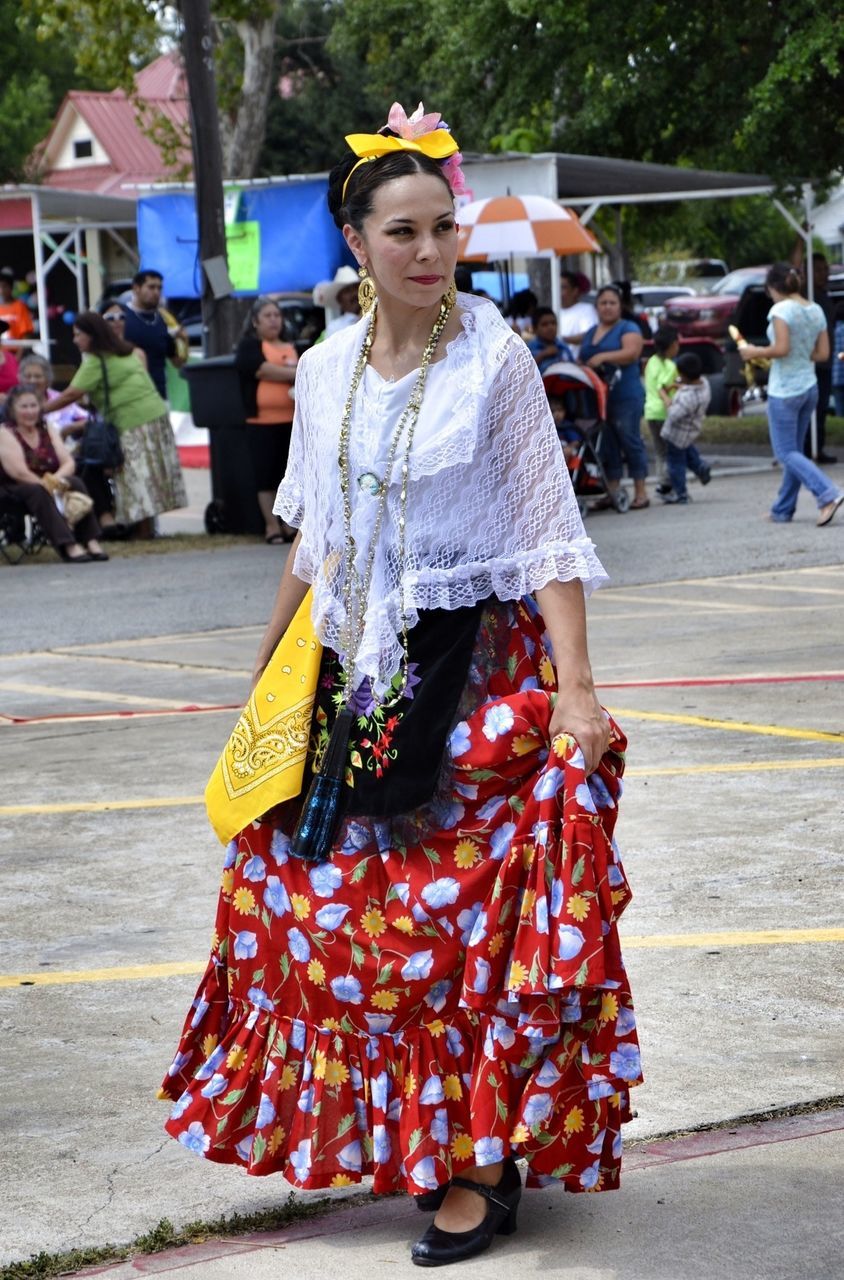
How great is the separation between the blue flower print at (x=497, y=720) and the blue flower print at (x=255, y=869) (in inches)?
19.2

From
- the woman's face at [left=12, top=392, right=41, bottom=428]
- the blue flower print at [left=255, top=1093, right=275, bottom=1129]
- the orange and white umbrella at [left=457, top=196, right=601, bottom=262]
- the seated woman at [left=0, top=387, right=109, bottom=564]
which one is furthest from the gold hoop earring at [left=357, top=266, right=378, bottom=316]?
the orange and white umbrella at [left=457, top=196, right=601, bottom=262]

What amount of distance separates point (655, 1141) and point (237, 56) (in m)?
39.4

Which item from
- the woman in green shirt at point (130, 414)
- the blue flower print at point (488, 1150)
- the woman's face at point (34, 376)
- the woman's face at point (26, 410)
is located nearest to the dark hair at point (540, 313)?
the woman in green shirt at point (130, 414)

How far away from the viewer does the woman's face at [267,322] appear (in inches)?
611

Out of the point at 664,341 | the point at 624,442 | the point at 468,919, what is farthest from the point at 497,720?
the point at 664,341

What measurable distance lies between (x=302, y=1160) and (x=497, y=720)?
31.7 inches

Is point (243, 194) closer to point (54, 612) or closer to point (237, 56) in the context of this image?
point (54, 612)

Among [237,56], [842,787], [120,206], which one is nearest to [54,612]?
[842,787]

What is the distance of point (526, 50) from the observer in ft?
76.0

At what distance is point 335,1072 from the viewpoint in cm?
351

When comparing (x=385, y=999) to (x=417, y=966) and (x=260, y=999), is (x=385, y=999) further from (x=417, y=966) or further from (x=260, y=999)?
(x=260, y=999)

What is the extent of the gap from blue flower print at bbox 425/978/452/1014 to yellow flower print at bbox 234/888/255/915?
1.25 ft

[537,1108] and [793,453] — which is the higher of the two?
[537,1108]

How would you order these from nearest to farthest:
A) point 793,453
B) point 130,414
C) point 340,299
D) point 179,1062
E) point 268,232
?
point 179,1062 → point 793,453 → point 340,299 → point 130,414 → point 268,232
